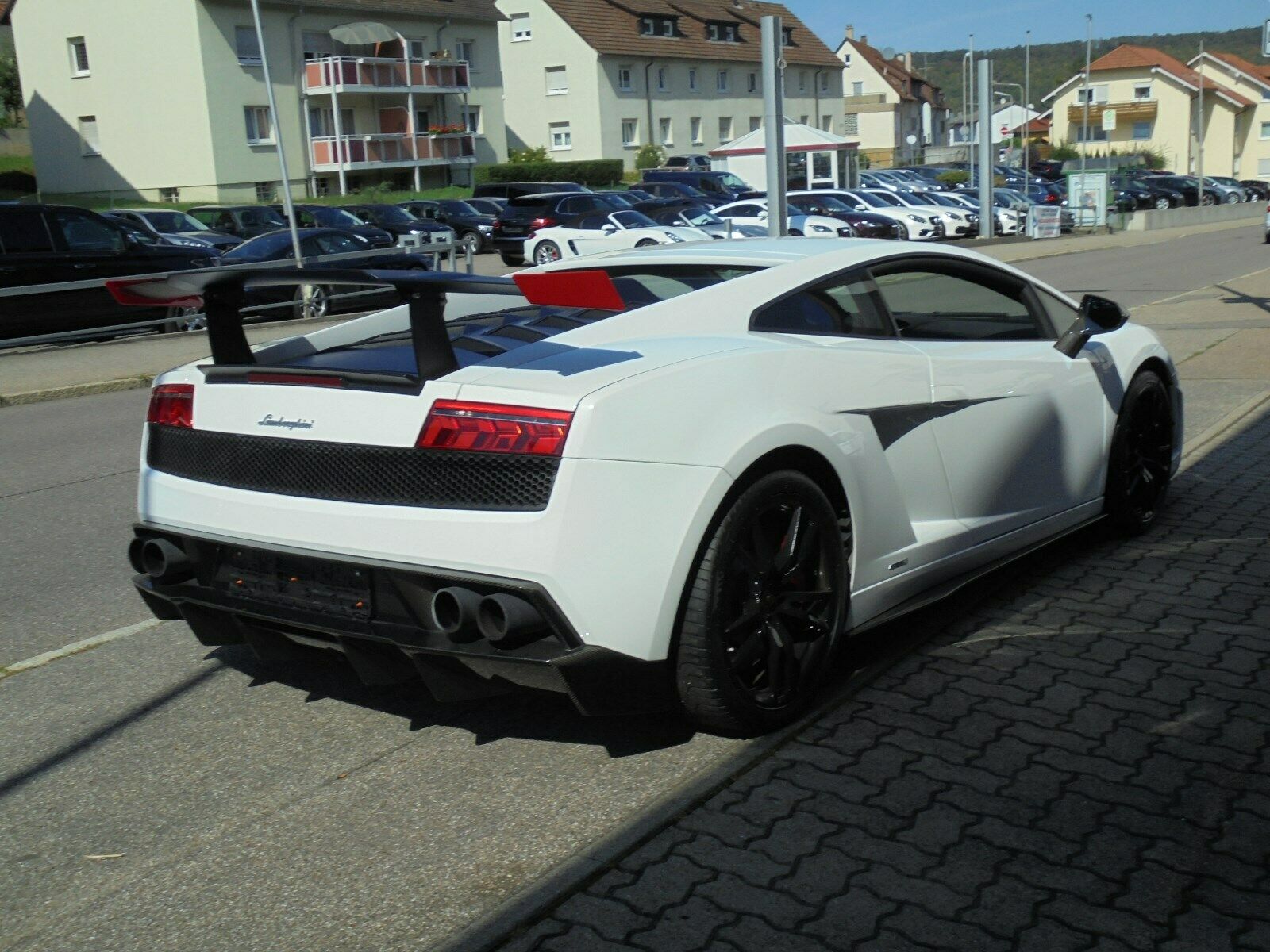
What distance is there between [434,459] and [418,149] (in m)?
54.8

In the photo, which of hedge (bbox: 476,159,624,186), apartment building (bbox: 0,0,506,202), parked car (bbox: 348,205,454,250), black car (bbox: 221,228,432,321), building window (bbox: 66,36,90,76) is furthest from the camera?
hedge (bbox: 476,159,624,186)

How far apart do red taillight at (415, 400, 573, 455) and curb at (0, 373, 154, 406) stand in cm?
1087

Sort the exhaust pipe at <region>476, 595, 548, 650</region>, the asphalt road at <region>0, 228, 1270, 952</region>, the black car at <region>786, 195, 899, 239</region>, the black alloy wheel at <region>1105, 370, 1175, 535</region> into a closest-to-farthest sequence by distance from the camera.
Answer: the asphalt road at <region>0, 228, 1270, 952</region>, the exhaust pipe at <region>476, 595, 548, 650</region>, the black alloy wheel at <region>1105, 370, 1175, 535</region>, the black car at <region>786, 195, 899, 239</region>

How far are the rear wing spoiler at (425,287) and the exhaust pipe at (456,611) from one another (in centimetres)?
55

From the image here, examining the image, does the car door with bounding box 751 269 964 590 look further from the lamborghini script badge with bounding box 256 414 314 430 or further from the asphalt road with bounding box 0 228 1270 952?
the lamborghini script badge with bounding box 256 414 314 430

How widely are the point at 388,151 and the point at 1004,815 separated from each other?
2130 inches

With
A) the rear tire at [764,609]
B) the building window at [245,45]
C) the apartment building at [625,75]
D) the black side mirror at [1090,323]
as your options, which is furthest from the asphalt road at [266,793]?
the apartment building at [625,75]

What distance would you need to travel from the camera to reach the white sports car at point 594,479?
3.43 meters

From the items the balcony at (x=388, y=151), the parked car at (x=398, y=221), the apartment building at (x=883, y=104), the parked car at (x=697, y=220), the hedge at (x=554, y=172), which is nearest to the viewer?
the parked car at (x=697, y=220)

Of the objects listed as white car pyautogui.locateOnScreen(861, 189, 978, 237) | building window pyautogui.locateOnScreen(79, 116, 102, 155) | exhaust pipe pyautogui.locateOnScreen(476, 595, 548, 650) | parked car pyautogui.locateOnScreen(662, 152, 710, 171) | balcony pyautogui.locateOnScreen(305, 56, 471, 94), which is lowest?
white car pyautogui.locateOnScreen(861, 189, 978, 237)

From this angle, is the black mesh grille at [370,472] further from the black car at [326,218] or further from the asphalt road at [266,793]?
the black car at [326,218]

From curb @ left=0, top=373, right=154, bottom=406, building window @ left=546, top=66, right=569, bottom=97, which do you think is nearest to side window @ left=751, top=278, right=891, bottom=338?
curb @ left=0, top=373, right=154, bottom=406

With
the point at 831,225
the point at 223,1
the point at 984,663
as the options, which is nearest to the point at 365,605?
the point at 984,663

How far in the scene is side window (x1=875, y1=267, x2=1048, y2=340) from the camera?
499cm
